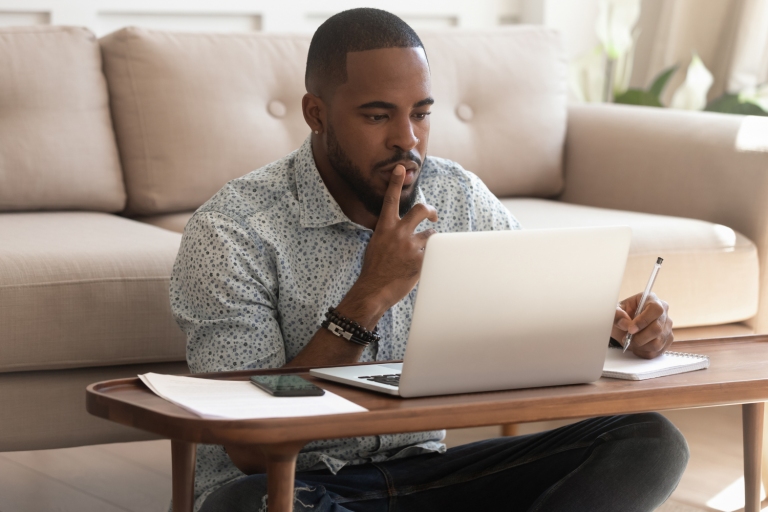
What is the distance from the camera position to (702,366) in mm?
1004

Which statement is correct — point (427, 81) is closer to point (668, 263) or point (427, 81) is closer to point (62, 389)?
point (62, 389)

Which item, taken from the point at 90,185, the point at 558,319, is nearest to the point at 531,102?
the point at 90,185

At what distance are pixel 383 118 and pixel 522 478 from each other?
50 cm

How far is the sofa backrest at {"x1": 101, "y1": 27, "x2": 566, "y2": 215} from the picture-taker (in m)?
1.95

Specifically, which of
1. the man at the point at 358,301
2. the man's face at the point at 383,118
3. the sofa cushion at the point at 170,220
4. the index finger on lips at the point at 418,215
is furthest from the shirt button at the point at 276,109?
the index finger on lips at the point at 418,215

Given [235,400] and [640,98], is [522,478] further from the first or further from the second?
[640,98]

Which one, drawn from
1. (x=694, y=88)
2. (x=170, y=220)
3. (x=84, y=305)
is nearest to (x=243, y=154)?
(x=170, y=220)

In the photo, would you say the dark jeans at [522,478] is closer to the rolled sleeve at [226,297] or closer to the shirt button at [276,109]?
the rolled sleeve at [226,297]

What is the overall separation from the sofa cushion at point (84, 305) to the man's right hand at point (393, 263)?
0.54m

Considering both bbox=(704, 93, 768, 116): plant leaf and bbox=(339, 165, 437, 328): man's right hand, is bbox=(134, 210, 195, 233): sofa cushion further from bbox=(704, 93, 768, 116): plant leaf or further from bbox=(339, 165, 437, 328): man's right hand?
bbox=(704, 93, 768, 116): plant leaf

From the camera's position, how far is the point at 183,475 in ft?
3.15

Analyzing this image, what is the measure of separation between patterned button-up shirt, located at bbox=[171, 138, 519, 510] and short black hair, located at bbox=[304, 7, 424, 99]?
111 millimetres

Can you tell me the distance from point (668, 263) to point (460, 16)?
1.31 meters

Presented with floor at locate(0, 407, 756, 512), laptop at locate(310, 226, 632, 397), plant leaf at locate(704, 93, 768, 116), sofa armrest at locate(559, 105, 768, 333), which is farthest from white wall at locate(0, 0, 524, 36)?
laptop at locate(310, 226, 632, 397)
